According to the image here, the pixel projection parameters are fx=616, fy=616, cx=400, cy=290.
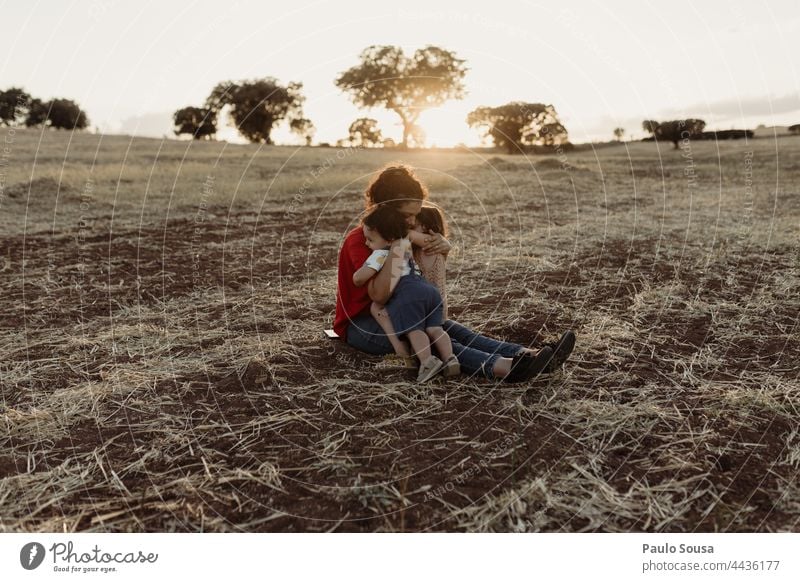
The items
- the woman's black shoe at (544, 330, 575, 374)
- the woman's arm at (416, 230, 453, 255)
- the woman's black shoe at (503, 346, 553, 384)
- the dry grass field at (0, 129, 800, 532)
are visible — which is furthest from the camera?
the woman's arm at (416, 230, 453, 255)

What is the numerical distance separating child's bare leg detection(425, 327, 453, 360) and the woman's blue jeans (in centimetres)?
12

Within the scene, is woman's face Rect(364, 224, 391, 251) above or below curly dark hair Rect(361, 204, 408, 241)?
below

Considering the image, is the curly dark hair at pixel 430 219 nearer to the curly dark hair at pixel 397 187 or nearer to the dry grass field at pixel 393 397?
the curly dark hair at pixel 397 187

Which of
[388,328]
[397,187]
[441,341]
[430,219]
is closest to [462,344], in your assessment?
[441,341]

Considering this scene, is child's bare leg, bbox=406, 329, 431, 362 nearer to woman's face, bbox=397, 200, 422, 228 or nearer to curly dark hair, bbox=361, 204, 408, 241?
curly dark hair, bbox=361, 204, 408, 241

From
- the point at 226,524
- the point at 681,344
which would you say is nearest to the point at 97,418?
the point at 226,524

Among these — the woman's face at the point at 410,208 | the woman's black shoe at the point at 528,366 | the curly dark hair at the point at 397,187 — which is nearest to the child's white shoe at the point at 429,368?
the woman's black shoe at the point at 528,366

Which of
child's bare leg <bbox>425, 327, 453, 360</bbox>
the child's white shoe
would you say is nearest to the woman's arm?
child's bare leg <bbox>425, 327, 453, 360</bbox>

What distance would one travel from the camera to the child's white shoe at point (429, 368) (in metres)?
4.57

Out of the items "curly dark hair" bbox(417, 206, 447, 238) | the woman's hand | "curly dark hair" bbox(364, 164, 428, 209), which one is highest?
"curly dark hair" bbox(364, 164, 428, 209)

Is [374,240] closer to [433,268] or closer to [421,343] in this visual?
[433,268]

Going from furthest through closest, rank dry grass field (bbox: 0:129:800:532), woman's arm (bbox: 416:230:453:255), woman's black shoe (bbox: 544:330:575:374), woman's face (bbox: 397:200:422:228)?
woman's arm (bbox: 416:230:453:255)
woman's face (bbox: 397:200:422:228)
woman's black shoe (bbox: 544:330:575:374)
dry grass field (bbox: 0:129:800:532)

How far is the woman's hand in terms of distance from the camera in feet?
16.1
